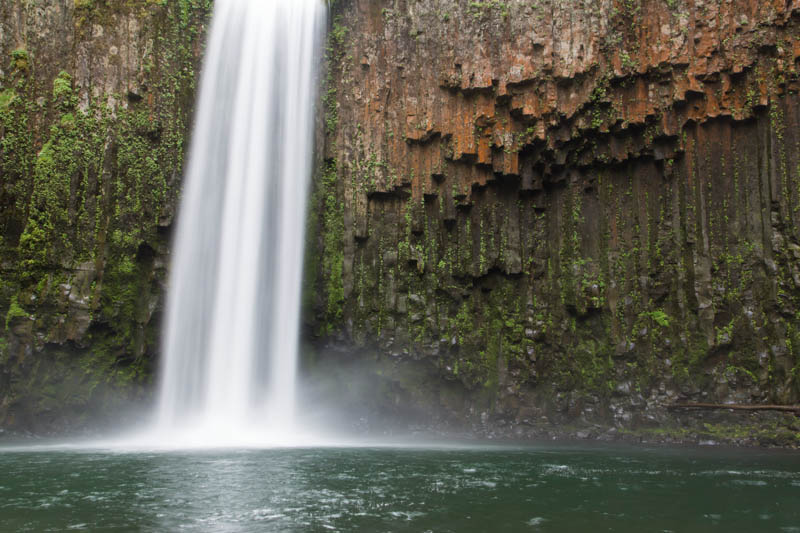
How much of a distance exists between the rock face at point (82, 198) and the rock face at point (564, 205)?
5.23 metres

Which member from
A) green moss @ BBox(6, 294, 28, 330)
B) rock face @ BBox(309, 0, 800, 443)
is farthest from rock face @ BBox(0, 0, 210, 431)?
rock face @ BBox(309, 0, 800, 443)

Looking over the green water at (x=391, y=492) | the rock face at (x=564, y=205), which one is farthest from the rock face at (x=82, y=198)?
the rock face at (x=564, y=205)

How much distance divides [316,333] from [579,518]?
1274 cm

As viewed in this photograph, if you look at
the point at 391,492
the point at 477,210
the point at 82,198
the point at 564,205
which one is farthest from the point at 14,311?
the point at 564,205

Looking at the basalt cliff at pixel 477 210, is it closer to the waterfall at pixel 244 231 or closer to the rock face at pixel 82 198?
the rock face at pixel 82 198

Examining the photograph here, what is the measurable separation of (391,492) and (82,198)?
1394cm

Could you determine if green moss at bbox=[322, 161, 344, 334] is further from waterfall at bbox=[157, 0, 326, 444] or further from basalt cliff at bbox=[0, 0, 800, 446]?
waterfall at bbox=[157, 0, 326, 444]

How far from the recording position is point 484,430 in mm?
17484

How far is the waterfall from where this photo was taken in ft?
54.9

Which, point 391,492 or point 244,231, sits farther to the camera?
point 244,231

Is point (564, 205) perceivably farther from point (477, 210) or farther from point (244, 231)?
point (244, 231)

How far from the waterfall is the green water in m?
4.85

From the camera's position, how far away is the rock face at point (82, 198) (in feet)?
53.3

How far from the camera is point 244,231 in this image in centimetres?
1767
